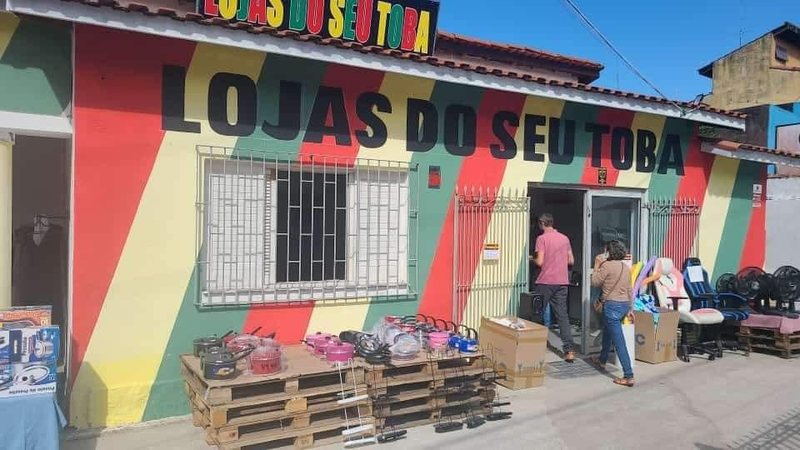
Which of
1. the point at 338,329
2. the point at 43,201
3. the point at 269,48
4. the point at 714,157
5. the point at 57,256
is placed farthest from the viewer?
the point at 714,157

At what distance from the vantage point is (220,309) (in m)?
5.42

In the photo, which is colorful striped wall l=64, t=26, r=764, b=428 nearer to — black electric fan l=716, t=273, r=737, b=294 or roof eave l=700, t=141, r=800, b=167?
roof eave l=700, t=141, r=800, b=167

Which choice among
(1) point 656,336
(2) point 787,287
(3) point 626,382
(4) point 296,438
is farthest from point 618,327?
(4) point 296,438

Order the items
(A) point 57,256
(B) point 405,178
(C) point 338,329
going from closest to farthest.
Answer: (C) point 338,329
(B) point 405,178
(A) point 57,256

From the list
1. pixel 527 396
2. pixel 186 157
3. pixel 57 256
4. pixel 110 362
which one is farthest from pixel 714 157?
pixel 57 256

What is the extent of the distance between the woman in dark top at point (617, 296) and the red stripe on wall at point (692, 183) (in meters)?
2.50

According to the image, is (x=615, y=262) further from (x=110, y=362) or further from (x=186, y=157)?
(x=110, y=362)

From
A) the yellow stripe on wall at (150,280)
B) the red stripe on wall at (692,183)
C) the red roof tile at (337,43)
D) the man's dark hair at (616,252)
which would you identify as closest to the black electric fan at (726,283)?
the red stripe on wall at (692,183)

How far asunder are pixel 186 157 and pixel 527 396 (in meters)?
4.08

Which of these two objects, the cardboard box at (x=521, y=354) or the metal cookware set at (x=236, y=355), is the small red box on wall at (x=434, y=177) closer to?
the cardboard box at (x=521, y=354)

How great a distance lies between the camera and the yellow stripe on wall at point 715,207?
906 centimetres

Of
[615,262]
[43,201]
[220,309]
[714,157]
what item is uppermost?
[714,157]

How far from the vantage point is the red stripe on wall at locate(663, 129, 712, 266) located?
8.64 meters

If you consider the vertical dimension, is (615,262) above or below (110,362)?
above
